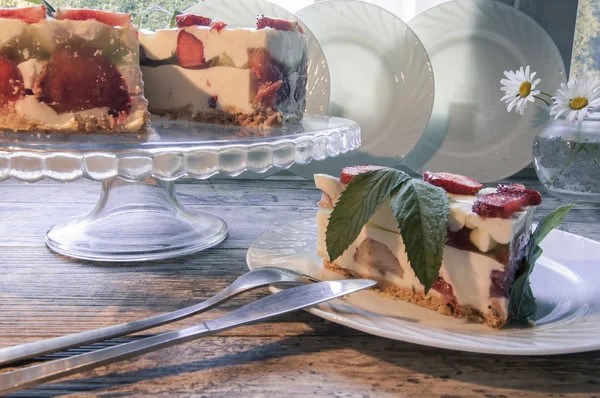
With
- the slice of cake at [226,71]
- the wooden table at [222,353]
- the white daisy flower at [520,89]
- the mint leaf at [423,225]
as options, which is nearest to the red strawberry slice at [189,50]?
the slice of cake at [226,71]

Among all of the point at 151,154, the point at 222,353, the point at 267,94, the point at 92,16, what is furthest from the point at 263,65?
the point at 222,353

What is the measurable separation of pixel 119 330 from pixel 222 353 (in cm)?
12

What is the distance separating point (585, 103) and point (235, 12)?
101 cm

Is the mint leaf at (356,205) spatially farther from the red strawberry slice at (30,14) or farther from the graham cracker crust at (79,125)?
the red strawberry slice at (30,14)

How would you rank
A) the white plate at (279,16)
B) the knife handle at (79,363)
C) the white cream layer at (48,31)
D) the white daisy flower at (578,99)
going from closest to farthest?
the knife handle at (79,363) < the white cream layer at (48,31) < the white daisy flower at (578,99) < the white plate at (279,16)

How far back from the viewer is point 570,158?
1489 millimetres

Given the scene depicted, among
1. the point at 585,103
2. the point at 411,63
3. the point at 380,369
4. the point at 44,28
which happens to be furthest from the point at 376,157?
the point at 380,369

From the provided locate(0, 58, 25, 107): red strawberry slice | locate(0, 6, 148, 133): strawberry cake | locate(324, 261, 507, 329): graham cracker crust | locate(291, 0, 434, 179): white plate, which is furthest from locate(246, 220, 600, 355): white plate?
locate(291, 0, 434, 179): white plate

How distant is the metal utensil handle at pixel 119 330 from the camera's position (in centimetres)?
59

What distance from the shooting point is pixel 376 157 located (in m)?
1.67

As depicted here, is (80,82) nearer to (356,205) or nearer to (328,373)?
(356,205)

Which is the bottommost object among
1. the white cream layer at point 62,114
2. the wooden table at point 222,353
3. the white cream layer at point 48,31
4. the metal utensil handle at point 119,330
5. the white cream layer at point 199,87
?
the wooden table at point 222,353

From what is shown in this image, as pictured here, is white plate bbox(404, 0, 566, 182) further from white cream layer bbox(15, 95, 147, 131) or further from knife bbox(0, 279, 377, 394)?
knife bbox(0, 279, 377, 394)

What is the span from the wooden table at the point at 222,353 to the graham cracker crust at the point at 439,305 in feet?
0.24
